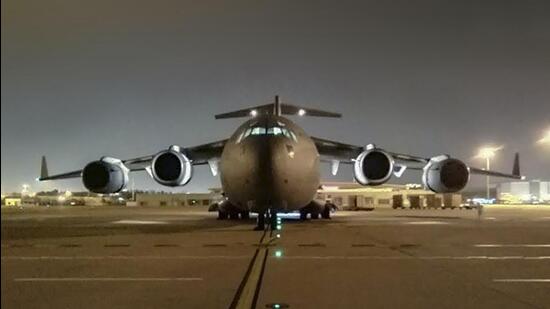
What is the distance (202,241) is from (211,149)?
1304 cm

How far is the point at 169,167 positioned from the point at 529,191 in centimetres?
10498

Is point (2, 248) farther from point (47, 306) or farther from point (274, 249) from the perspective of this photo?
point (274, 249)

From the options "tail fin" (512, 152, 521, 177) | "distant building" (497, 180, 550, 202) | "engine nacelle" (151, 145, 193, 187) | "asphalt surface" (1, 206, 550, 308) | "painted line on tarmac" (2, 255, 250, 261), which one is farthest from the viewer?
"distant building" (497, 180, 550, 202)

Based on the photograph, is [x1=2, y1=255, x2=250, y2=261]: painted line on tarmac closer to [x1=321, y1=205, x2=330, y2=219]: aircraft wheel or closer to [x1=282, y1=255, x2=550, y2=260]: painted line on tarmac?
[x1=282, y1=255, x2=550, y2=260]: painted line on tarmac

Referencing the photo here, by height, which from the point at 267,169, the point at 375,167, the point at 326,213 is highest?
the point at 375,167

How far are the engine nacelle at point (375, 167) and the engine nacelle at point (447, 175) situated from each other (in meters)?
2.74

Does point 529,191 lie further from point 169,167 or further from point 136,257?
point 136,257

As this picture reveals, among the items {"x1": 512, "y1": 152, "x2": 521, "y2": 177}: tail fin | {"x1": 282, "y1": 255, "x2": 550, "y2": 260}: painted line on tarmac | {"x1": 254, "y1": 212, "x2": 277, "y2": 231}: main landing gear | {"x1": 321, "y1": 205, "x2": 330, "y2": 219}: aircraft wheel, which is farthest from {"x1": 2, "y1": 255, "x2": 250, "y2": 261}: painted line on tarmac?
{"x1": 512, "y1": 152, "x2": 521, "y2": 177}: tail fin

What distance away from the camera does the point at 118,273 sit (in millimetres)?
10242

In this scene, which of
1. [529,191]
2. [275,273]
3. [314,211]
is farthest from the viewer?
[529,191]

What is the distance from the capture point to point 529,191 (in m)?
118

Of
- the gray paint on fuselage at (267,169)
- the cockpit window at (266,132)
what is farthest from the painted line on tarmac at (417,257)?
the cockpit window at (266,132)

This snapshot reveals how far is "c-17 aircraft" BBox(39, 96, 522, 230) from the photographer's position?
2095 centimetres

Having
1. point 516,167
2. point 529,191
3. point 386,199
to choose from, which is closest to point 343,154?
point 516,167
